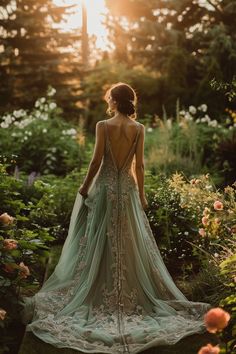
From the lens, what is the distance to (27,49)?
17406 mm

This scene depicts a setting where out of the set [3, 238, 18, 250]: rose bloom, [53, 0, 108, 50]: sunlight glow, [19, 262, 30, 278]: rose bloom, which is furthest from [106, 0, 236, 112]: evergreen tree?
[3, 238, 18, 250]: rose bloom

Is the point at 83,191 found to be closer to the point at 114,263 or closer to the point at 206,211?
the point at 114,263

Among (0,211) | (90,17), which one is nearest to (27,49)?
(90,17)

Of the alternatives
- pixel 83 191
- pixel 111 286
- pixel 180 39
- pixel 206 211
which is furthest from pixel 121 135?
pixel 180 39

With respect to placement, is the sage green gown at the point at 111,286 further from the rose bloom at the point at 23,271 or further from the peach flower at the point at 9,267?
the peach flower at the point at 9,267

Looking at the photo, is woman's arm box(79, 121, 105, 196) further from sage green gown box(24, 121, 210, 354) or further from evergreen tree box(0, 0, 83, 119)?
evergreen tree box(0, 0, 83, 119)

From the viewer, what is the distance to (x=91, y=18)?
21156 millimetres

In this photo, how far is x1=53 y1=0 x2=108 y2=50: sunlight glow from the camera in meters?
18.8

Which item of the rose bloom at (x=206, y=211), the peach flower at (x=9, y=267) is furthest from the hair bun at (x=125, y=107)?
the peach flower at (x=9, y=267)

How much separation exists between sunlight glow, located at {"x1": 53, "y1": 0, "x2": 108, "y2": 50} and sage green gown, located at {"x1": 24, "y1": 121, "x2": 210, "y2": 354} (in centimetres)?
1462

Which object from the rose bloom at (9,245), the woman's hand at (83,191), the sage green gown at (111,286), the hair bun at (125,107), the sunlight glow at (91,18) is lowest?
the sage green gown at (111,286)

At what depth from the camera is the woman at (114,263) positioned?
14.0 ft

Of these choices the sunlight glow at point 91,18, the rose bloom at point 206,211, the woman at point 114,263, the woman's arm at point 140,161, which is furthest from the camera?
the sunlight glow at point 91,18

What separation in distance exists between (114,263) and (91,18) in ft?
58.8
